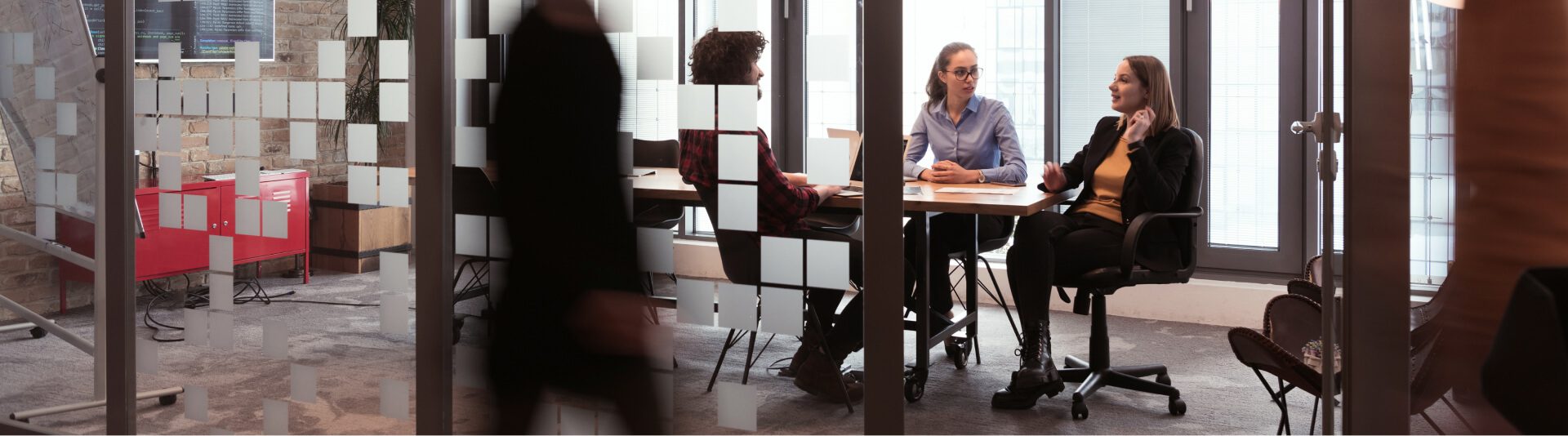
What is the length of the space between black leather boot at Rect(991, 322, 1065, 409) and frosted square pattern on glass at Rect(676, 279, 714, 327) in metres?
1.74

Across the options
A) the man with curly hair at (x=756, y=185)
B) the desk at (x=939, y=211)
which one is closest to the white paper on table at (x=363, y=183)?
the man with curly hair at (x=756, y=185)

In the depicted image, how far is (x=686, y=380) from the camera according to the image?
2.46 m

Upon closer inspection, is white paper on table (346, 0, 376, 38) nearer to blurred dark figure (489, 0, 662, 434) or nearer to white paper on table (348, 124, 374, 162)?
white paper on table (348, 124, 374, 162)

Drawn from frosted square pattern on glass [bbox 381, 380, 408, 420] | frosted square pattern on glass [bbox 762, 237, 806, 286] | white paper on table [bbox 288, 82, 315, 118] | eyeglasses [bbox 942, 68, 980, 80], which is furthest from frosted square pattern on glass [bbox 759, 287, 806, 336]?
eyeglasses [bbox 942, 68, 980, 80]

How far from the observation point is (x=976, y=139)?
462cm

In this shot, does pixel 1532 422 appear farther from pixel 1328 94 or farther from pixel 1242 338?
pixel 1242 338

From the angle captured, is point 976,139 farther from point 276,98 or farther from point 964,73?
point 276,98

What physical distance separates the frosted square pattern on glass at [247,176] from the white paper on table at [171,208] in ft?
0.86

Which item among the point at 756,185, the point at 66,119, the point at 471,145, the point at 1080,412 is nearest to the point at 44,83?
the point at 66,119

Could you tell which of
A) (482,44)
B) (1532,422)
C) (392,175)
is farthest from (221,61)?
(1532,422)

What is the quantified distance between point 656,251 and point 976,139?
7.95ft

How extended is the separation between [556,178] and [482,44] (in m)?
0.44

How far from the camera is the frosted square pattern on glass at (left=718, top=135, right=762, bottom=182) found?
93.8 inches

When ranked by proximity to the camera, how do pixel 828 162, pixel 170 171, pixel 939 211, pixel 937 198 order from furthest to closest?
pixel 937 198 → pixel 939 211 → pixel 170 171 → pixel 828 162
